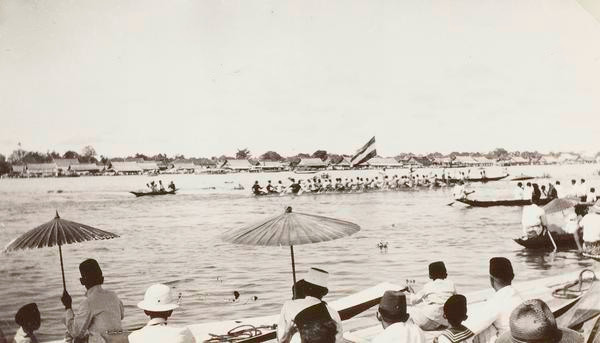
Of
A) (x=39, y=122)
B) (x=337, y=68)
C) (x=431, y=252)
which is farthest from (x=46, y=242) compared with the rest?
(x=431, y=252)

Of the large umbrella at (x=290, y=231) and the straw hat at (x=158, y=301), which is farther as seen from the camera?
the large umbrella at (x=290, y=231)

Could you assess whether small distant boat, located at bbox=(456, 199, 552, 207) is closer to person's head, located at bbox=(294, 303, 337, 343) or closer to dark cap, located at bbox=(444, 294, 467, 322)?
dark cap, located at bbox=(444, 294, 467, 322)

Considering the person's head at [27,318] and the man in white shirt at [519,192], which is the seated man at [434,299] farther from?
the man in white shirt at [519,192]

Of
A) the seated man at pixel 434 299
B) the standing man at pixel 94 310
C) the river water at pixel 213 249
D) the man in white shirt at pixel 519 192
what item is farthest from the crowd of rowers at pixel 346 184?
the standing man at pixel 94 310

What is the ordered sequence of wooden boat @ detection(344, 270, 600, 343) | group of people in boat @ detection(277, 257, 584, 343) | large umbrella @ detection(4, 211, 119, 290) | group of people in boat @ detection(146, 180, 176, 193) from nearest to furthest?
group of people in boat @ detection(277, 257, 584, 343), large umbrella @ detection(4, 211, 119, 290), wooden boat @ detection(344, 270, 600, 343), group of people in boat @ detection(146, 180, 176, 193)

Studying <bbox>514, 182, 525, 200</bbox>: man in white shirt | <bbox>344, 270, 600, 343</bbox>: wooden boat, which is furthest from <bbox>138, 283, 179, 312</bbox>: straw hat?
<bbox>514, 182, 525, 200</bbox>: man in white shirt

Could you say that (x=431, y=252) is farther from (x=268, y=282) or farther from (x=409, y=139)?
(x=268, y=282)

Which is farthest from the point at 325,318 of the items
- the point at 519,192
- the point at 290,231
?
the point at 519,192
